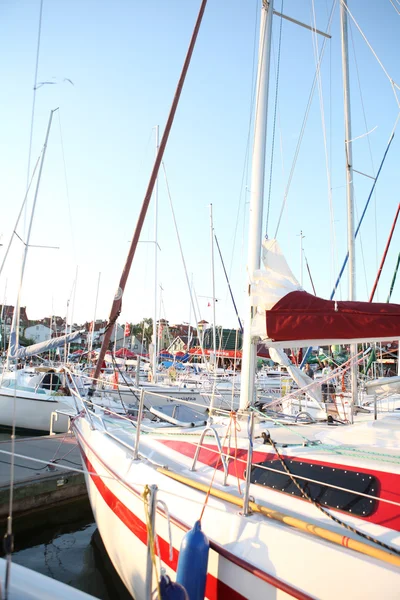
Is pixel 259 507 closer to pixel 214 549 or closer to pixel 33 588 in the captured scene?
pixel 214 549

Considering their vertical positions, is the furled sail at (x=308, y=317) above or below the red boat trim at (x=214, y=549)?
above

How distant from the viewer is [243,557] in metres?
2.98

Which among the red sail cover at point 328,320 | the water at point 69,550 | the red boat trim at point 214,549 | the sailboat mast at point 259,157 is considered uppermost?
the sailboat mast at point 259,157

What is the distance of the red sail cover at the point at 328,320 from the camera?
4.29 metres

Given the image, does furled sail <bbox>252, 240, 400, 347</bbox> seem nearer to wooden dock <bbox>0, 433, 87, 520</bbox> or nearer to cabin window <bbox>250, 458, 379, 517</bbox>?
cabin window <bbox>250, 458, 379, 517</bbox>

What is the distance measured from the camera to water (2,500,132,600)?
540 centimetres

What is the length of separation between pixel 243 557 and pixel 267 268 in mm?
3238

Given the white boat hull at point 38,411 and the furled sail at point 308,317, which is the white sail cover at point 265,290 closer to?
the furled sail at point 308,317

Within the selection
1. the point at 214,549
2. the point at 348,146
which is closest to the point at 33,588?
the point at 214,549

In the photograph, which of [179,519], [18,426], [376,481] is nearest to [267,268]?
[376,481]

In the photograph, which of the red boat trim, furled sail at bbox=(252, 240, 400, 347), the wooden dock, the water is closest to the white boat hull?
the wooden dock

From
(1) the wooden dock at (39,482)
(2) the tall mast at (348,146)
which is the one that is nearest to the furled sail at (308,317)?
(1) the wooden dock at (39,482)

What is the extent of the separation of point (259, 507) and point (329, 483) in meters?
0.71

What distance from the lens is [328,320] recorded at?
14.7 feet
